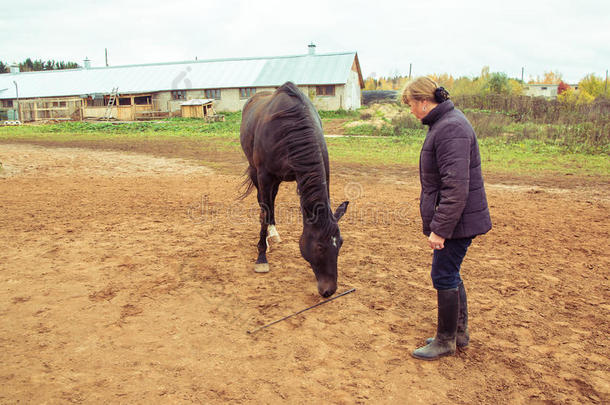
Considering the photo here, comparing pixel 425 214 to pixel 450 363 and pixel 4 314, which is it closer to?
pixel 450 363

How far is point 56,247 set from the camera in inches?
190

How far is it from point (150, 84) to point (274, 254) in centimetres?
3413

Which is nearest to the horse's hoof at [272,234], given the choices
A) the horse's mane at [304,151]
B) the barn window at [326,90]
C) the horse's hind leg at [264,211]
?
the horse's hind leg at [264,211]

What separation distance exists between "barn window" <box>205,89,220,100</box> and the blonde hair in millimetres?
32250

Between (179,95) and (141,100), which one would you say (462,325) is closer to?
(179,95)

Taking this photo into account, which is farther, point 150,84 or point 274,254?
point 150,84

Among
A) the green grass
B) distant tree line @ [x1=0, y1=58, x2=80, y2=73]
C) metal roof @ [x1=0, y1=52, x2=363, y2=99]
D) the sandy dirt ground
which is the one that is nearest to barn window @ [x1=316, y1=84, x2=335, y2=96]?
metal roof @ [x1=0, y1=52, x2=363, y2=99]

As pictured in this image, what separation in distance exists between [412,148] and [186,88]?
24546 mm

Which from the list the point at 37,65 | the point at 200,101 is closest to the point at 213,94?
the point at 200,101

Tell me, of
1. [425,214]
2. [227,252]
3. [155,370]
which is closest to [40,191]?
[227,252]

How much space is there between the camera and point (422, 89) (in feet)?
8.45

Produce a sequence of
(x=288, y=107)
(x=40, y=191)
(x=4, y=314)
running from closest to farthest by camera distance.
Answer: (x=4, y=314)
(x=288, y=107)
(x=40, y=191)

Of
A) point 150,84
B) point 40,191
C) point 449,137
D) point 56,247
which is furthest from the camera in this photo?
point 150,84

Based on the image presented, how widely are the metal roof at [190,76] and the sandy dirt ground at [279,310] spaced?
26.4 meters
